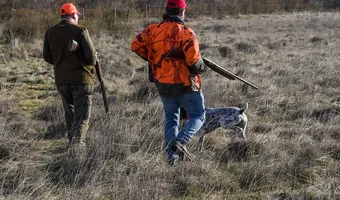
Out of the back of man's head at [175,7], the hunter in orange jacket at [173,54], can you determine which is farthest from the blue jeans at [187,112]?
the back of man's head at [175,7]

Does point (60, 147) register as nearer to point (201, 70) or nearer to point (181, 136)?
point (181, 136)

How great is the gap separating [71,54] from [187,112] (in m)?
1.37

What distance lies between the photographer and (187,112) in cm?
429

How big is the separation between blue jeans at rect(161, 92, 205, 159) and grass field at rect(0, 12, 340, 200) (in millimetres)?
214

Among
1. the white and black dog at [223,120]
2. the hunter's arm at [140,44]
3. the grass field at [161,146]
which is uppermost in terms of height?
the hunter's arm at [140,44]

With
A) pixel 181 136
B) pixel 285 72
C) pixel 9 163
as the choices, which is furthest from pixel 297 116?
pixel 9 163

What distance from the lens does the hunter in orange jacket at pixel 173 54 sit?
393 cm

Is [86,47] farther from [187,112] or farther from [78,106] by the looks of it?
[187,112]

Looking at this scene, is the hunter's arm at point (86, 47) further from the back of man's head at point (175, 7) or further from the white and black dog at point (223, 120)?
the white and black dog at point (223, 120)

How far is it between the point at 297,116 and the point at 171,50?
9.57ft

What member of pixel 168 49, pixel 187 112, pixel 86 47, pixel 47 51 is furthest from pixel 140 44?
pixel 47 51

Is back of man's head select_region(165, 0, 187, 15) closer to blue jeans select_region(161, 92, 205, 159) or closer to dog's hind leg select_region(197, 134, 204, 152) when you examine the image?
blue jeans select_region(161, 92, 205, 159)

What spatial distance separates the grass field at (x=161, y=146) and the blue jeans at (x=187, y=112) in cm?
21

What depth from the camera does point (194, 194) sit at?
3.74 metres
